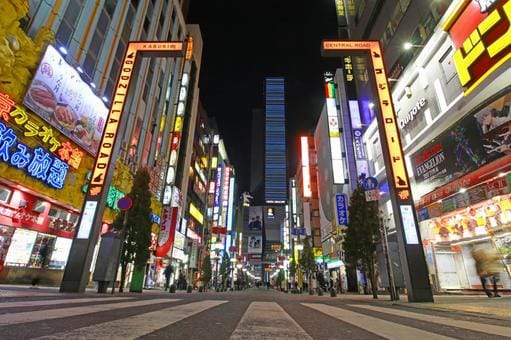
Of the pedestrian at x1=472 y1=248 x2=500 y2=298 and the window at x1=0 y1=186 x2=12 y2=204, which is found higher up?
the window at x1=0 y1=186 x2=12 y2=204

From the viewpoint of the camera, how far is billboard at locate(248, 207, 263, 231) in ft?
466

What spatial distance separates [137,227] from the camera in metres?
14.9

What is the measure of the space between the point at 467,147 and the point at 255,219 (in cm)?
13635

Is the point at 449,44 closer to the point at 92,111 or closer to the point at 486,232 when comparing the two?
the point at 486,232

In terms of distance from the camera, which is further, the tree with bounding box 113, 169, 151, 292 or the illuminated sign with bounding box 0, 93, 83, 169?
the tree with bounding box 113, 169, 151, 292

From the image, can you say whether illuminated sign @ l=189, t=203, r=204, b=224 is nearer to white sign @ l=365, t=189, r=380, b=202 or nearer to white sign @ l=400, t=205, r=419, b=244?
white sign @ l=365, t=189, r=380, b=202

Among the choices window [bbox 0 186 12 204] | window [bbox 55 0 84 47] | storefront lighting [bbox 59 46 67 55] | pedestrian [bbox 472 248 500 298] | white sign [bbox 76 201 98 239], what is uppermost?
window [bbox 55 0 84 47]

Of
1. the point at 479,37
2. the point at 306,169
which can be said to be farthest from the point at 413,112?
the point at 306,169

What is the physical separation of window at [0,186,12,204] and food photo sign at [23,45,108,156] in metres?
3.90

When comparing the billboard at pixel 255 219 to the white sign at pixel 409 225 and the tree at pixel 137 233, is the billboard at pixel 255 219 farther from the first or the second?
the white sign at pixel 409 225

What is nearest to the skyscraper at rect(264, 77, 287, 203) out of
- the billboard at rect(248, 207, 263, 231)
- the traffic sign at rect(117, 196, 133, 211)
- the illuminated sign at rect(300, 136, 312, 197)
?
the billboard at rect(248, 207, 263, 231)

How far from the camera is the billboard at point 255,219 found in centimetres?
14200

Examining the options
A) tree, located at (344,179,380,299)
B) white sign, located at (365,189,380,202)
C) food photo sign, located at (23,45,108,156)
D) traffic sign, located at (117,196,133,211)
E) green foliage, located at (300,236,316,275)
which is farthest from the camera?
green foliage, located at (300,236,316,275)

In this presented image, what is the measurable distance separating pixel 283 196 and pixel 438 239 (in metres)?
145
